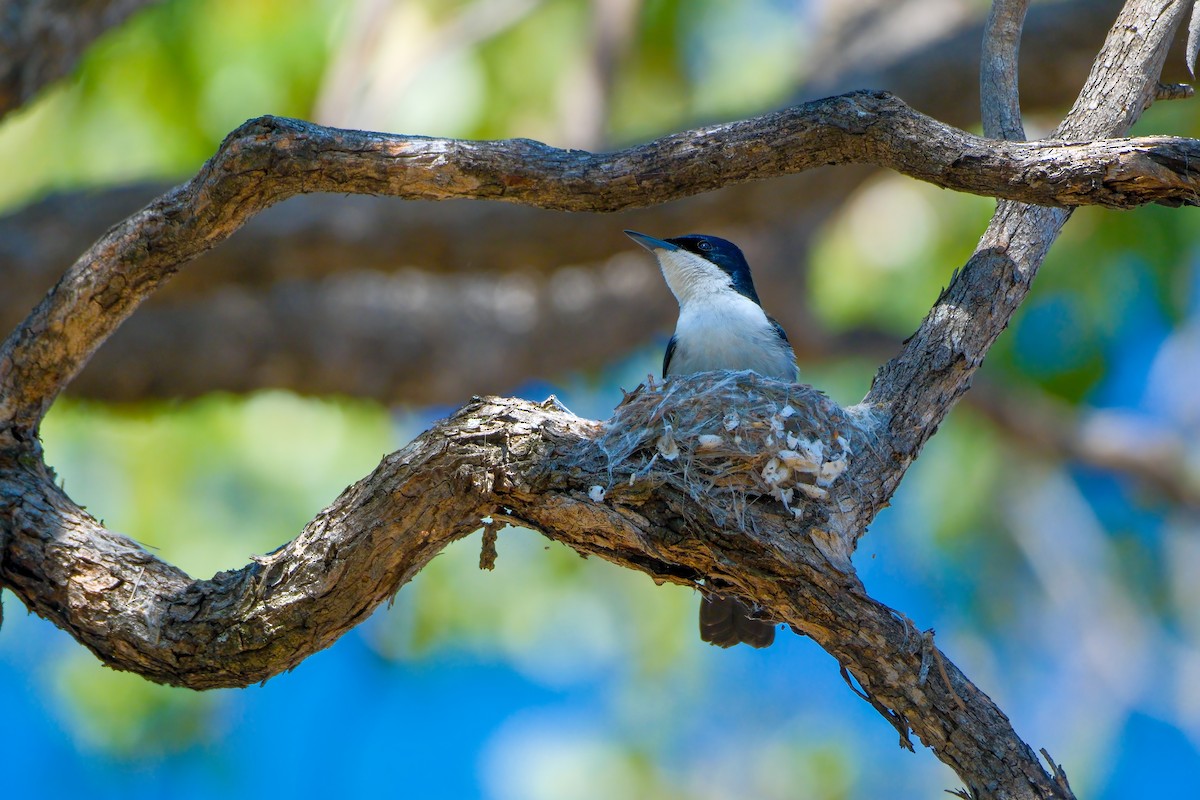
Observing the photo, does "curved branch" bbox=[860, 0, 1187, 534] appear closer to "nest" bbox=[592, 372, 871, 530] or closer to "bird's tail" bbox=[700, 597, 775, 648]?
"nest" bbox=[592, 372, 871, 530]

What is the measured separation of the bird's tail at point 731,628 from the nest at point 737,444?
A: 0.75 meters

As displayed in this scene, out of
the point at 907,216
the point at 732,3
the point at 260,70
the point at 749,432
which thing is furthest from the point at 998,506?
the point at 749,432

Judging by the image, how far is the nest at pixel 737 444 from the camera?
329 cm

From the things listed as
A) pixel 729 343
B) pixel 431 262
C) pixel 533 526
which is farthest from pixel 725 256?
pixel 431 262

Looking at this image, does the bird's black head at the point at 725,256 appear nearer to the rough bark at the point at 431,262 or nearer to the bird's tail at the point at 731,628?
the bird's tail at the point at 731,628

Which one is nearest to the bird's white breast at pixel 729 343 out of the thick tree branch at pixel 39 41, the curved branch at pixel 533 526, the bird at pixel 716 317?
the bird at pixel 716 317

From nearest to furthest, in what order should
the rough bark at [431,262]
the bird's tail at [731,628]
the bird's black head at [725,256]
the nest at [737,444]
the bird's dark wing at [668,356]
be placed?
the nest at [737,444] → the bird's tail at [731,628] → the bird's dark wing at [668,356] → the bird's black head at [725,256] → the rough bark at [431,262]

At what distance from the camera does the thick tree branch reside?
5.78 meters

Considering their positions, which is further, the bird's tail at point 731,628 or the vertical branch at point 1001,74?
the bird's tail at point 731,628

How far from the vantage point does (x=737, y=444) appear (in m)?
3.60

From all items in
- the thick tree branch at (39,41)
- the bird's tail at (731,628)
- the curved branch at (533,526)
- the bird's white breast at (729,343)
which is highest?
the thick tree branch at (39,41)

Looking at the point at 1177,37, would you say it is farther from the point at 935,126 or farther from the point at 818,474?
the point at 818,474

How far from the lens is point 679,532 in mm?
3172

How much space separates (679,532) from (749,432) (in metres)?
0.63
